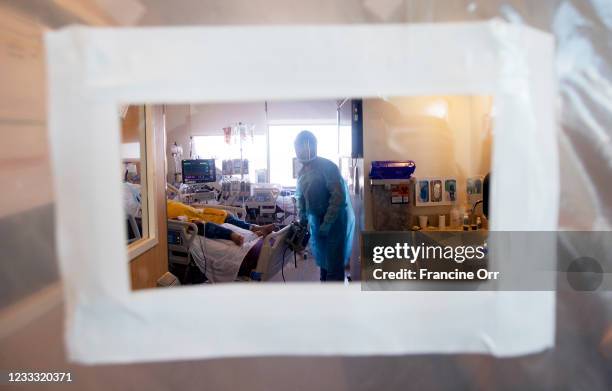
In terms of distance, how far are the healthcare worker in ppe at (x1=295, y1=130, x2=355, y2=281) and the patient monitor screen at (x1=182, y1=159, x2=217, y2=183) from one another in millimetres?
1306

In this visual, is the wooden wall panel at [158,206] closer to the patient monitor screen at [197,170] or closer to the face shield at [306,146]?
the face shield at [306,146]

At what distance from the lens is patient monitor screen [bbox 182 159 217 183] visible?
3121mm

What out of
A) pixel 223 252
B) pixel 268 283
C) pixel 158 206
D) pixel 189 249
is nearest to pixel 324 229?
pixel 223 252

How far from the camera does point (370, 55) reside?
40 centimetres

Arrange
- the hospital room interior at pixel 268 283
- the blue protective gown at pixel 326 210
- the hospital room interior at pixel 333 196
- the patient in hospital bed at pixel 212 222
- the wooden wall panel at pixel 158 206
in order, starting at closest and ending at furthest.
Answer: the hospital room interior at pixel 268 283, the hospital room interior at pixel 333 196, the wooden wall panel at pixel 158 206, the blue protective gown at pixel 326 210, the patient in hospital bed at pixel 212 222

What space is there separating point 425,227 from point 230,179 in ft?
8.31

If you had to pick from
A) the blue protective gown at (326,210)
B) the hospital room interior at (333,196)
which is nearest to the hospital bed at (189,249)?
the hospital room interior at (333,196)

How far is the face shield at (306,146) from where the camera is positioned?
205 cm

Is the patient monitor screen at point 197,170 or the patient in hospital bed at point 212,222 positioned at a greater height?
the patient monitor screen at point 197,170

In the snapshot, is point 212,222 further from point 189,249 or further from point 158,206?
point 158,206

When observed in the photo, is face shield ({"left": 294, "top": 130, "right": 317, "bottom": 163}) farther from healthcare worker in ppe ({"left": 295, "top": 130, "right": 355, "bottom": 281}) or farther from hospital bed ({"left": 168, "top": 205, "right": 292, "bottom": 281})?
hospital bed ({"left": 168, "top": 205, "right": 292, "bottom": 281})

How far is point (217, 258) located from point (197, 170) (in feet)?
4.21

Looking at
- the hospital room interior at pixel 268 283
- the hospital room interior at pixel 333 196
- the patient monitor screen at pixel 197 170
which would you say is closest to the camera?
the hospital room interior at pixel 268 283

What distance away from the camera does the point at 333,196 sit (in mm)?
2025
